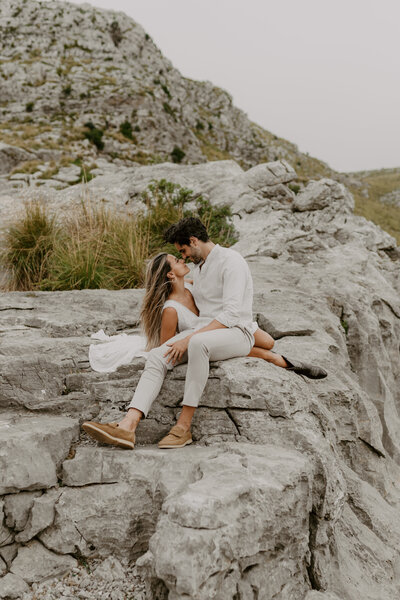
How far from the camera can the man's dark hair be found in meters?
4.14

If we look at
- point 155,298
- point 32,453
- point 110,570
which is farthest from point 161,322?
point 110,570

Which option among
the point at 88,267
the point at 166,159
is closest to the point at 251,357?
the point at 88,267

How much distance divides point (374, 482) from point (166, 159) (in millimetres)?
26986

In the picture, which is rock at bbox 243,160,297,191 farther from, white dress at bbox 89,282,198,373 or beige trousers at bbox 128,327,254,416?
beige trousers at bbox 128,327,254,416

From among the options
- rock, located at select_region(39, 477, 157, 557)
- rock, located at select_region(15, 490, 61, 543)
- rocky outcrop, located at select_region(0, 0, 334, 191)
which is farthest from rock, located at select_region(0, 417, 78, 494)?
rocky outcrop, located at select_region(0, 0, 334, 191)

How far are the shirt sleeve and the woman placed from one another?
41 cm

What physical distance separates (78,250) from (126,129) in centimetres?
2520

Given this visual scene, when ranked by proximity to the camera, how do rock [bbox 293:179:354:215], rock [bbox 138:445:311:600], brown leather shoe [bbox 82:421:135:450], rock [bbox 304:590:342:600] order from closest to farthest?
rock [bbox 138:445:311:600] < rock [bbox 304:590:342:600] < brown leather shoe [bbox 82:421:135:450] < rock [bbox 293:179:354:215]

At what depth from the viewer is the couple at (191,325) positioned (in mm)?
3473

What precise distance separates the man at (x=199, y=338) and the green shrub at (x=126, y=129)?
88.6 feet

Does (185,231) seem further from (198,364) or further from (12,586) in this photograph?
(12,586)

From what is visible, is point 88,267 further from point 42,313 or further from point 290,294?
point 290,294

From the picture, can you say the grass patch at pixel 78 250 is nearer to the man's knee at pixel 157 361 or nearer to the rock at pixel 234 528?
the man's knee at pixel 157 361

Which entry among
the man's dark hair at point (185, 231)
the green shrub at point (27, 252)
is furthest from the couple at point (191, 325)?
the green shrub at point (27, 252)
